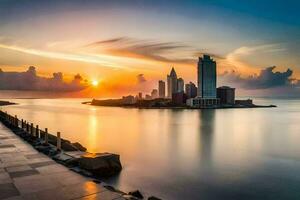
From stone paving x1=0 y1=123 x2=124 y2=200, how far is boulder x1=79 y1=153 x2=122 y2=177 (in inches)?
71.8

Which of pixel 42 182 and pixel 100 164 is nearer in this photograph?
pixel 42 182

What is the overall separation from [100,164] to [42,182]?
6.12 m

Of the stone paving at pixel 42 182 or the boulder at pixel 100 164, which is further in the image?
the boulder at pixel 100 164

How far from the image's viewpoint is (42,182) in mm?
13711

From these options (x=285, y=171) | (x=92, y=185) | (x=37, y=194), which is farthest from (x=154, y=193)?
(x=285, y=171)

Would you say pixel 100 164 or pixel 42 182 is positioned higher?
pixel 42 182

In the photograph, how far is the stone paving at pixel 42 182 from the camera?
12125 mm

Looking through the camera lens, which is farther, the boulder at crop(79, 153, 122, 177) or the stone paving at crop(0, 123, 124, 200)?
the boulder at crop(79, 153, 122, 177)

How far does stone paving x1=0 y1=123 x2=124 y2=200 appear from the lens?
39.8ft

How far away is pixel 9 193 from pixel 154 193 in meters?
9.55

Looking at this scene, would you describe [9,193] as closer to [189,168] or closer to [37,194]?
[37,194]

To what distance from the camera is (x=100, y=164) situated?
1953 centimetres

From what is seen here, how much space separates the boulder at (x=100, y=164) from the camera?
18.7 meters

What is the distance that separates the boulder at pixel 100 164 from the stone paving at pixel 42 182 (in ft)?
5.99
